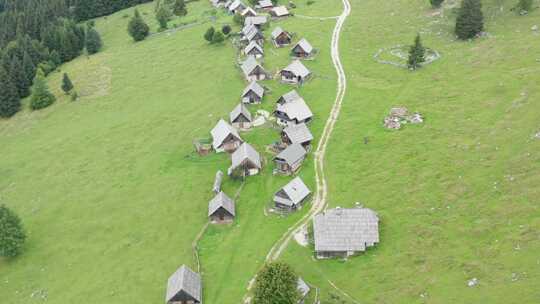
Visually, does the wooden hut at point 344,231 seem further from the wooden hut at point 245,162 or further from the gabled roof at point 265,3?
the gabled roof at point 265,3

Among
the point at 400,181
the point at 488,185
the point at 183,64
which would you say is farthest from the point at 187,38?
the point at 488,185

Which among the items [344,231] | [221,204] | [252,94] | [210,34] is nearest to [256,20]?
[210,34]

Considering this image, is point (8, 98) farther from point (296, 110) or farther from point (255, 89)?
point (296, 110)

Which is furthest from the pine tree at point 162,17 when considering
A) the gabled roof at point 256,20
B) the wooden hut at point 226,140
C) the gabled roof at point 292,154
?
the gabled roof at point 292,154

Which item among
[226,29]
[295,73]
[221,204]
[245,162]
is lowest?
[221,204]

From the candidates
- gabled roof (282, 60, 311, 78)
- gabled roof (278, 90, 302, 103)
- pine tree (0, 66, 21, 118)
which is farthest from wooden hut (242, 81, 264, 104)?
pine tree (0, 66, 21, 118)

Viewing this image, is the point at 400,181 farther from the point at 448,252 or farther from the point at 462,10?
the point at 462,10
